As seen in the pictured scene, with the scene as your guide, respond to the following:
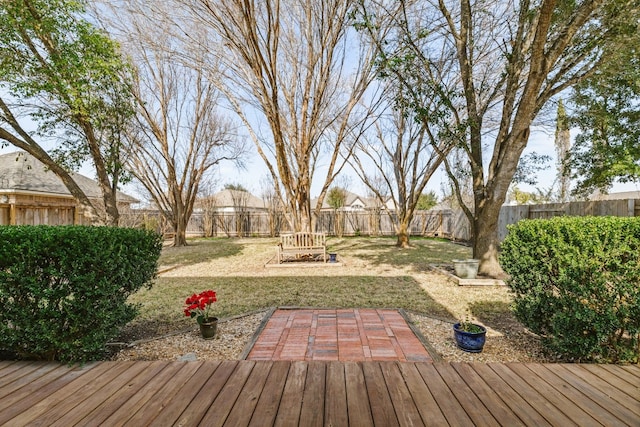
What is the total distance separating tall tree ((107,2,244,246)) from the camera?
36.9ft

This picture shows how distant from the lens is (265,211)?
18797 mm

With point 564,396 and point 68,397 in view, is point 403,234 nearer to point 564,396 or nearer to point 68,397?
point 564,396

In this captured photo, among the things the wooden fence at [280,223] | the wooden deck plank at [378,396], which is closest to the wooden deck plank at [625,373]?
the wooden deck plank at [378,396]

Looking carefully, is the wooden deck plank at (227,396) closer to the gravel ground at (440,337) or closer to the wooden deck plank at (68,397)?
the gravel ground at (440,337)

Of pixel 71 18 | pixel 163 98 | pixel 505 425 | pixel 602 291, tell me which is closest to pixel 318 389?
pixel 505 425

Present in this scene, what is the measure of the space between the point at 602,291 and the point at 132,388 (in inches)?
142

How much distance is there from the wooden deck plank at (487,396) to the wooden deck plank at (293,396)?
3.83ft

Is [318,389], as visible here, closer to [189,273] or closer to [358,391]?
[358,391]

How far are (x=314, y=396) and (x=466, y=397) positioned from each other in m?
Result: 0.99

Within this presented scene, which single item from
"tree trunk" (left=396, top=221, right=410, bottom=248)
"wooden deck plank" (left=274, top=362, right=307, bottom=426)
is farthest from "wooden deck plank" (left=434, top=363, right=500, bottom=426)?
"tree trunk" (left=396, top=221, right=410, bottom=248)

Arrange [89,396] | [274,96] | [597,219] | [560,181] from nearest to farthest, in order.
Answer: [89,396] → [597,219] → [274,96] → [560,181]

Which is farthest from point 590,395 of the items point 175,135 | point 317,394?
point 175,135

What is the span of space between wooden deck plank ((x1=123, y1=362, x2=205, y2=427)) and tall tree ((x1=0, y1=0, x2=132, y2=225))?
17.1 feet

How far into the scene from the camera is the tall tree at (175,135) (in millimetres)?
11258
